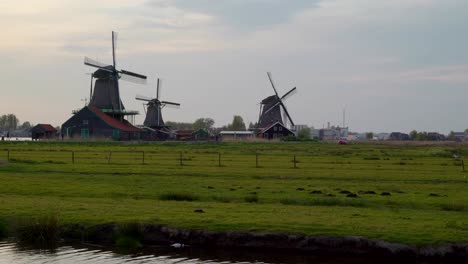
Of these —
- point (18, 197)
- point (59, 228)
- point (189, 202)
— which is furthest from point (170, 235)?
point (18, 197)

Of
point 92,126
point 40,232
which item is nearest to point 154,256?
point 40,232

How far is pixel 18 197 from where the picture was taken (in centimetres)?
3130

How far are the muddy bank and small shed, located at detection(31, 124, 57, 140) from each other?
12285 cm

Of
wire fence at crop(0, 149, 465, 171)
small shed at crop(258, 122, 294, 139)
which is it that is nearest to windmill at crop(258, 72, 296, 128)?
small shed at crop(258, 122, 294, 139)

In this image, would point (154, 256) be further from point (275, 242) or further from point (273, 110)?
point (273, 110)

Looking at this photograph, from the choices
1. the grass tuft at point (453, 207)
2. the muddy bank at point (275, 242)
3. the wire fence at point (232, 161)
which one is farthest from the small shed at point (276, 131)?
the muddy bank at point (275, 242)

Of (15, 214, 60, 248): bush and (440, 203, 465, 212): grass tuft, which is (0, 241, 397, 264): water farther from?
(440, 203, 465, 212): grass tuft

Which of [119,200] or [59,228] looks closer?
[59,228]

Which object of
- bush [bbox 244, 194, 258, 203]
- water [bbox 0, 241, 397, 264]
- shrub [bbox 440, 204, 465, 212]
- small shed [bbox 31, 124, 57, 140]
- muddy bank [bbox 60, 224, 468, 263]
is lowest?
water [bbox 0, 241, 397, 264]

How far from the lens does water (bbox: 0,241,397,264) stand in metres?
20.8

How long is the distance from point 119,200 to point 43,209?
4.50m

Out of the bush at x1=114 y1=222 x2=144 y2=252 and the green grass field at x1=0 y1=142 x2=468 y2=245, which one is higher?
the green grass field at x1=0 y1=142 x2=468 y2=245

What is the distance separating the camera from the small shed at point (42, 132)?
472 ft

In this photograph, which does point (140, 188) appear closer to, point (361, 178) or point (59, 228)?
point (59, 228)
